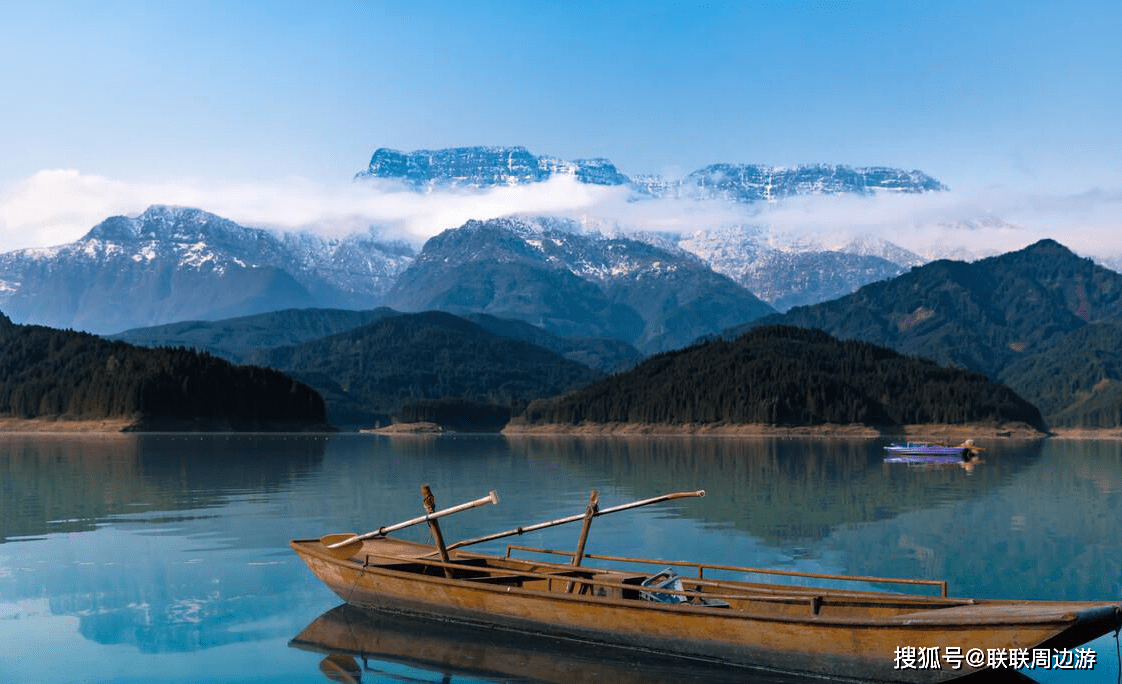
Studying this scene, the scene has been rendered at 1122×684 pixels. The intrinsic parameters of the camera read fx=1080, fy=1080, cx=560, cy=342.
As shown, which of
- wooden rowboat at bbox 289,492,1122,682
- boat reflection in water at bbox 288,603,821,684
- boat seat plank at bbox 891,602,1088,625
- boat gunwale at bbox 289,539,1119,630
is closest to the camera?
boat seat plank at bbox 891,602,1088,625

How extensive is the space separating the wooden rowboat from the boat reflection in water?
372 mm

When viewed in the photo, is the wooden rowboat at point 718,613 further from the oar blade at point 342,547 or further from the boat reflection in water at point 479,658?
the boat reflection in water at point 479,658

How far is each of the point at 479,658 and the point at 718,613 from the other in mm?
8191

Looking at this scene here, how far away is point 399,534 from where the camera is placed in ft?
206

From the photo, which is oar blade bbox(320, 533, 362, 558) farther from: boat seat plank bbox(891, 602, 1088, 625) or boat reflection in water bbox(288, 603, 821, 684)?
boat seat plank bbox(891, 602, 1088, 625)

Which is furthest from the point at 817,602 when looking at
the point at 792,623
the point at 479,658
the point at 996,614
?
the point at 479,658

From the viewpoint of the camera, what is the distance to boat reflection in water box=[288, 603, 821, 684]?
32.2m

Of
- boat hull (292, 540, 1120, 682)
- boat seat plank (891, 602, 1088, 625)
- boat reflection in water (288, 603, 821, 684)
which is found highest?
boat seat plank (891, 602, 1088, 625)

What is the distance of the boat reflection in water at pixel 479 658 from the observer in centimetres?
3216

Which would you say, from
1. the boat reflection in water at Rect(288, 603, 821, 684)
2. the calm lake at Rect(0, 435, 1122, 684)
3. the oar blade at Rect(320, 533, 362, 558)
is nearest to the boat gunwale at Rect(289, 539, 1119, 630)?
the boat reflection in water at Rect(288, 603, 821, 684)

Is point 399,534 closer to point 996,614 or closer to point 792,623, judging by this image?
point 792,623

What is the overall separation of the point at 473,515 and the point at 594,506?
3268 centimetres

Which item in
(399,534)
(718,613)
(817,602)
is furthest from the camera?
(399,534)

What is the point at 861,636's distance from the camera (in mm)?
29406
